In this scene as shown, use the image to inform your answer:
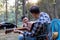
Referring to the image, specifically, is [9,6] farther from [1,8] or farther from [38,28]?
[38,28]

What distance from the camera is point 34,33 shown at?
362 centimetres

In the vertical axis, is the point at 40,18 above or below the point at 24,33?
above

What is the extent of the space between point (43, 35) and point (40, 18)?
11.6 inches

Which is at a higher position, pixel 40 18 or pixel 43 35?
pixel 40 18

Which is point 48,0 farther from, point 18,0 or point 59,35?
point 59,35

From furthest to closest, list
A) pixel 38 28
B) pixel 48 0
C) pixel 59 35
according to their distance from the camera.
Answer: pixel 48 0
pixel 38 28
pixel 59 35

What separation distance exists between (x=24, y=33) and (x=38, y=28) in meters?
0.39

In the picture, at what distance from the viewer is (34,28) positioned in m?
3.59

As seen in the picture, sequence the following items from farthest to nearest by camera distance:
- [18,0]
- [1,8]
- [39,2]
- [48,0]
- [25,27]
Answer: [1,8] → [18,0] → [39,2] → [48,0] → [25,27]

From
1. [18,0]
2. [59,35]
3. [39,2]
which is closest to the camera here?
[59,35]

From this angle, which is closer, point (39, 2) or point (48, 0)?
point (48, 0)

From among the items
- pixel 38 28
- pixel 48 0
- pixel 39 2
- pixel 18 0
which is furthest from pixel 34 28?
pixel 18 0

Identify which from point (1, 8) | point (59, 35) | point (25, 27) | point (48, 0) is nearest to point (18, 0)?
point (48, 0)

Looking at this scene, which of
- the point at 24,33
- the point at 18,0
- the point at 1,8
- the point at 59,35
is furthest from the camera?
the point at 1,8
